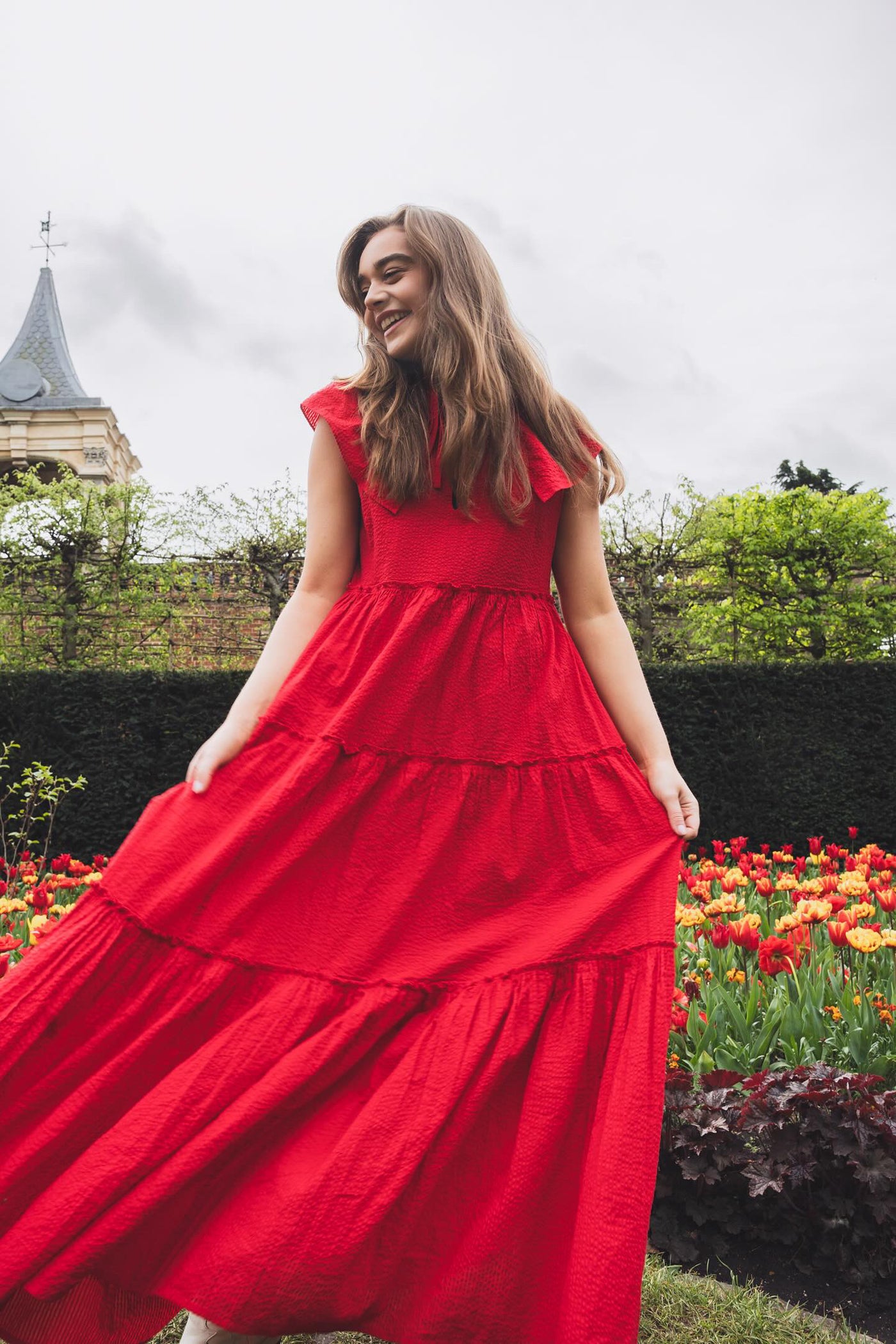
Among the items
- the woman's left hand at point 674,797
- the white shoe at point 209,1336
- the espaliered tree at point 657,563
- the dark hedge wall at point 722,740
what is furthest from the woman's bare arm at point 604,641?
the espaliered tree at point 657,563

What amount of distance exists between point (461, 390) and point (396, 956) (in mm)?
964

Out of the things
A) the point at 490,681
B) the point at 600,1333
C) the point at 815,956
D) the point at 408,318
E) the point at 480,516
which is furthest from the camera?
the point at 815,956

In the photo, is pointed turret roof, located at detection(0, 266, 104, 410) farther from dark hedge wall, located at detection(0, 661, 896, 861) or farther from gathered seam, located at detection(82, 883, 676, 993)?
gathered seam, located at detection(82, 883, 676, 993)

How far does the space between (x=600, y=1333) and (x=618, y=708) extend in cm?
94

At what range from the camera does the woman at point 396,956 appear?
1220 mm

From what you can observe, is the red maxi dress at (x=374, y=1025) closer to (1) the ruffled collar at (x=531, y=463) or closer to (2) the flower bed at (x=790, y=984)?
(1) the ruffled collar at (x=531, y=463)

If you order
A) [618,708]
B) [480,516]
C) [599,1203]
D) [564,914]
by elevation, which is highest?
[480,516]

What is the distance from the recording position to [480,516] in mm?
1778

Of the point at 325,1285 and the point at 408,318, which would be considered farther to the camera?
the point at 408,318

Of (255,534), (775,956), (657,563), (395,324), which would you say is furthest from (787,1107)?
(255,534)

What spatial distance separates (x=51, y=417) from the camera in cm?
2342

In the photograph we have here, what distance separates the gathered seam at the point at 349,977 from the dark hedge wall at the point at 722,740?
5.57 meters

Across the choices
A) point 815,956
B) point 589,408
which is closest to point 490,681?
point 589,408

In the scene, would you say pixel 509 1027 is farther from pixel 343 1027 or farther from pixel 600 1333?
pixel 600 1333
